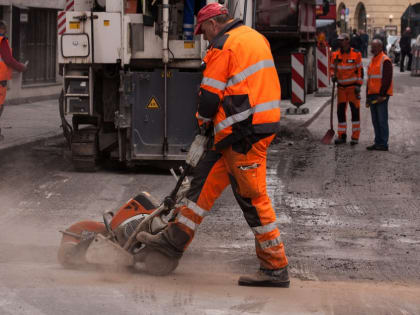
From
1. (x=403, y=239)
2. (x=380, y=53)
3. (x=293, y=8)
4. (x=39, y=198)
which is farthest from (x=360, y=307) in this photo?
(x=293, y=8)

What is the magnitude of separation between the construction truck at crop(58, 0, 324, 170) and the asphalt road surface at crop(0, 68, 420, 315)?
1.41ft

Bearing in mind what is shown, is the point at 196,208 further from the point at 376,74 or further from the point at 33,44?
the point at 33,44

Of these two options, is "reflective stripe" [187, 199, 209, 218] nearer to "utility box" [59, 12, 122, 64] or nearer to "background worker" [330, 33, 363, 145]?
"utility box" [59, 12, 122, 64]

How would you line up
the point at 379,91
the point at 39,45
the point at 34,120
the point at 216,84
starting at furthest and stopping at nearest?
1. the point at 39,45
2. the point at 34,120
3. the point at 379,91
4. the point at 216,84

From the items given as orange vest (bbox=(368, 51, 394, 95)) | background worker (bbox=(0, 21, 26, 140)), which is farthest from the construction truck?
orange vest (bbox=(368, 51, 394, 95))

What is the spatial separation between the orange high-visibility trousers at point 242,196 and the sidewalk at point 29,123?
640 centimetres

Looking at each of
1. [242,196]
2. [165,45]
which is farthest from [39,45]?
[242,196]

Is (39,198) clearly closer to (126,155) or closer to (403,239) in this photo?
(126,155)

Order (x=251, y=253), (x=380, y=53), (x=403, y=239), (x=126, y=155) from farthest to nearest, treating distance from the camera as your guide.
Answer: (x=380, y=53) < (x=126, y=155) < (x=403, y=239) < (x=251, y=253)

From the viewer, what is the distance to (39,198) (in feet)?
30.0

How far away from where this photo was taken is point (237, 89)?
573cm

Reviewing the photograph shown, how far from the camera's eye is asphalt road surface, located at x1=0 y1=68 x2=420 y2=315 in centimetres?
543

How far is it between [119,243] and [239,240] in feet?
4.70

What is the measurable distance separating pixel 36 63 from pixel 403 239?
14.5m
